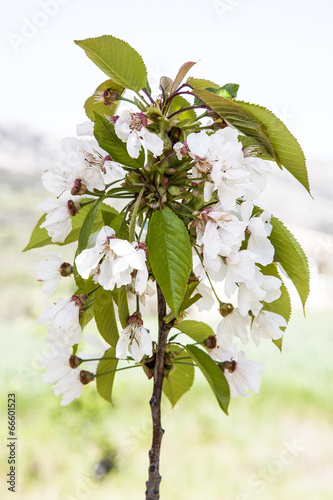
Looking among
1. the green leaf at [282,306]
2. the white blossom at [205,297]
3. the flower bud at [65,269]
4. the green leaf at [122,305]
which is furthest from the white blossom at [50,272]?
the green leaf at [282,306]

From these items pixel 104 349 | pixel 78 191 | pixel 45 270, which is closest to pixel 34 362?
pixel 104 349

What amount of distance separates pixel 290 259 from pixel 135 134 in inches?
11.1

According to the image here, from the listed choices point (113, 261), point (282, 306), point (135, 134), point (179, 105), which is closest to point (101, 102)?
point (179, 105)

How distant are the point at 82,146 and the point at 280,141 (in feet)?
0.88

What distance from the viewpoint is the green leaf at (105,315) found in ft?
2.41

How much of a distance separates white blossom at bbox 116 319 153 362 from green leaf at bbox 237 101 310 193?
0.29m

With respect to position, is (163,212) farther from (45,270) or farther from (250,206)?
(45,270)

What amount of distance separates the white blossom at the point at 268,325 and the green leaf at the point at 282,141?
189 millimetres

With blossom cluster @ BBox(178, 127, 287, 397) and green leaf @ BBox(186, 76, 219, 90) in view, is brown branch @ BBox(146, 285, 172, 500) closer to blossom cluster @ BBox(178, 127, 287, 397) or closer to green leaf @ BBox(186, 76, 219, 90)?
blossom cluster @ BBox(178, 127, 287, 397)

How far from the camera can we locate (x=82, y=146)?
2.35ft

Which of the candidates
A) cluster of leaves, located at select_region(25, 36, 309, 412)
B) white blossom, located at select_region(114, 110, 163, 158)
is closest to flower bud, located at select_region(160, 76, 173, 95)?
cluster of leaves, located at select_region(25, 36, 309, 412)

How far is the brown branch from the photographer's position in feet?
2.56

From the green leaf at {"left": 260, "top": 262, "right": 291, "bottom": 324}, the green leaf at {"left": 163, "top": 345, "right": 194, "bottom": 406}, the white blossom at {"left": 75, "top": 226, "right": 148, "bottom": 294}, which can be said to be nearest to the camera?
the white blossom at {"left": 75, "top": 226, "right": 148, "bottom": 294}

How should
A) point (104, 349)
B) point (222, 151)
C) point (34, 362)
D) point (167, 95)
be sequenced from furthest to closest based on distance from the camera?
1. point (34, 362)
2. point (104, 349)
3. point (167, 95)
4. point (222, 151)
